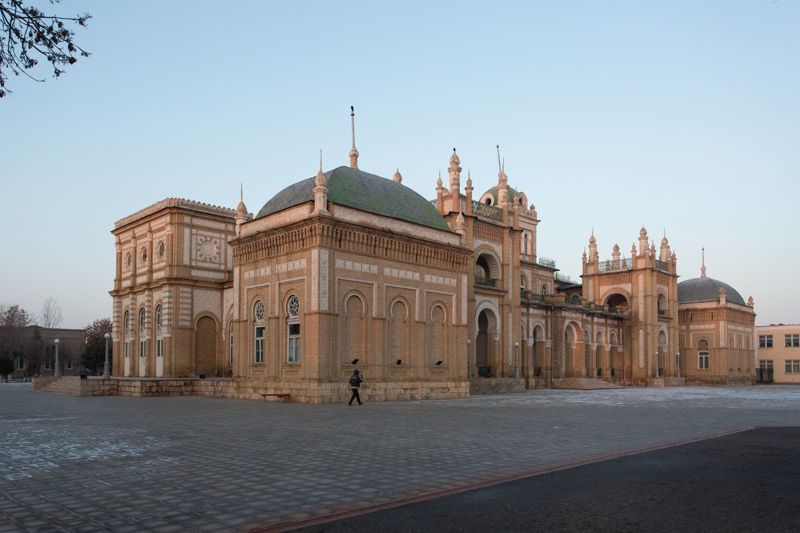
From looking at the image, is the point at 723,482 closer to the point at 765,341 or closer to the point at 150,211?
the point at 150,211

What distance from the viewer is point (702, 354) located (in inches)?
2913

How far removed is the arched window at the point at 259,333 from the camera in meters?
33.8

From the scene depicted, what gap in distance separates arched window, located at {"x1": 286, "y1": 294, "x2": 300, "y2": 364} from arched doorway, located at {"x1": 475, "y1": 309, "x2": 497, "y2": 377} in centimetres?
1720

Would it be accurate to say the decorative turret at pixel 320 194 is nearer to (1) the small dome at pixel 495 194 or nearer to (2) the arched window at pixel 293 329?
(2) the arched window at pixel 293 329

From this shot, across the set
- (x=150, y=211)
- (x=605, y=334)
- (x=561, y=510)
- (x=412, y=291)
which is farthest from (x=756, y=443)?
(x=605, y=334)

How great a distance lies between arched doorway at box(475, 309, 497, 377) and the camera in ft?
152

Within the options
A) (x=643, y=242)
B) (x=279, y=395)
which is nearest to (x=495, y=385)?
(x=279, y=395)

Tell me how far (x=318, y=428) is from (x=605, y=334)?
4806 cm

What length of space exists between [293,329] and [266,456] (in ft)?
63.9

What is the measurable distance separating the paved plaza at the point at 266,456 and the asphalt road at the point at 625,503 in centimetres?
67

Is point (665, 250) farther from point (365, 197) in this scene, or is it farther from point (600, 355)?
point (365, 197)

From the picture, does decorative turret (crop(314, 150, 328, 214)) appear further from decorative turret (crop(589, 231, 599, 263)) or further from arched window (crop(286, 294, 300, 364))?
decorative turret (crop(589, 231, 599, 263))

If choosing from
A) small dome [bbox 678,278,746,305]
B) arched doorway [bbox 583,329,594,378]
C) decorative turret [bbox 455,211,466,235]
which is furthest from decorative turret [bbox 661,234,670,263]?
decorative turret [bbox 455,211,466,235]

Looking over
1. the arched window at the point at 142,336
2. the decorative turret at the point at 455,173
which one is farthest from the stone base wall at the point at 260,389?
the decorative turret at the point at 455,173
